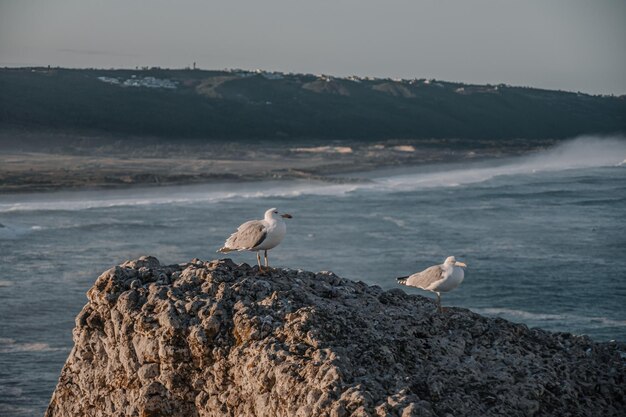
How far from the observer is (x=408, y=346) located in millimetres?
7504

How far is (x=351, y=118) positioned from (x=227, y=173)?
173 feet

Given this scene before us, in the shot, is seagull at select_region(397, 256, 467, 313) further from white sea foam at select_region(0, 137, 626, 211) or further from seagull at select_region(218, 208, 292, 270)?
white sea foam at select_region(0, 137, 626, 211)

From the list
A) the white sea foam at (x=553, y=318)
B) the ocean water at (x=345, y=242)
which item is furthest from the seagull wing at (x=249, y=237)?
the white sea foam at (x=553, y=318)

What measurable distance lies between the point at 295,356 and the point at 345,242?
922 inches

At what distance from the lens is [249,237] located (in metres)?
9.12

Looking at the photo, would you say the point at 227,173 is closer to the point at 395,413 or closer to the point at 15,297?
the point at 15,297

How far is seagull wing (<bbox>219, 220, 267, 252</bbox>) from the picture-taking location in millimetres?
9070

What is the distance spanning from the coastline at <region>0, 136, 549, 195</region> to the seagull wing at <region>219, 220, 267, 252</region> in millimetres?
33825

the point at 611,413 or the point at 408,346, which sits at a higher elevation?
the point at 408,346

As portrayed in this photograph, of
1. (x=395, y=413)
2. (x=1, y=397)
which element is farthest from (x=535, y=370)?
(x=1, y=397)

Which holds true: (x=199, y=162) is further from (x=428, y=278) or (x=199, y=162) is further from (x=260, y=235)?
(x=260, y=235)

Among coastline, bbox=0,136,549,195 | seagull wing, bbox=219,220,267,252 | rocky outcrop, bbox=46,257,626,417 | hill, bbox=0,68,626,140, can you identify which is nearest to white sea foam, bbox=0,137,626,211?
coastline, bbox=0,136,549,195

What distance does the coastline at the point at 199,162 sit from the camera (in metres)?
46.1

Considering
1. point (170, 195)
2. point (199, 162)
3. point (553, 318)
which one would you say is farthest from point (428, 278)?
point (199, 162)
